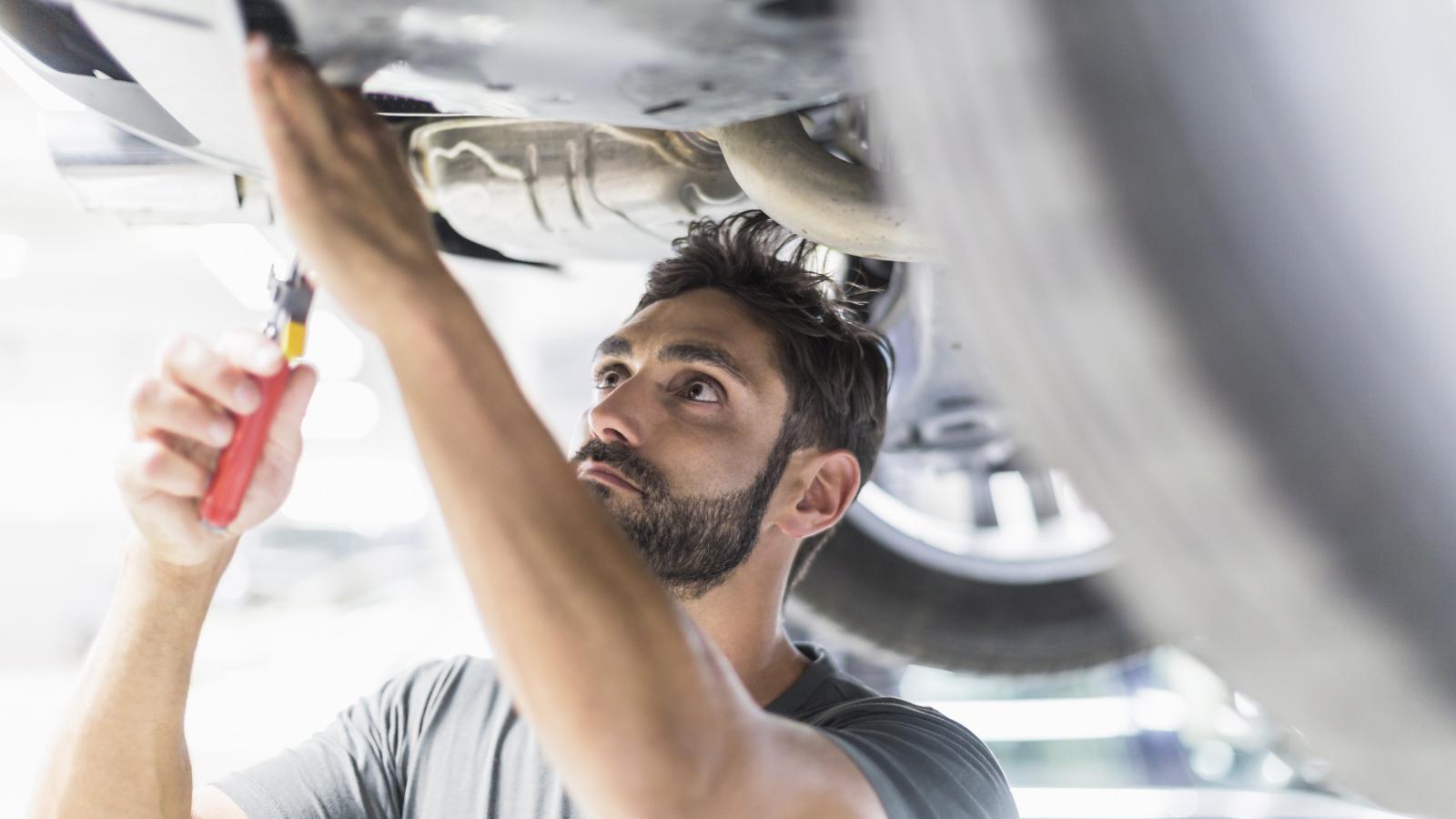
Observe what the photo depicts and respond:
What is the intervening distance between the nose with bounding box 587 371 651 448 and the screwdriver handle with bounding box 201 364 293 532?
38 centimetres

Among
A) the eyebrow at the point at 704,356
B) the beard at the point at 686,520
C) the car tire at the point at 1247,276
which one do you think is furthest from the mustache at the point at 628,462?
the car tire at the point at 1247,276

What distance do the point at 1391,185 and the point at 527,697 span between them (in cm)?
32

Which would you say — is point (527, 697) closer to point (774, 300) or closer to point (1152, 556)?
point (1152, 556)

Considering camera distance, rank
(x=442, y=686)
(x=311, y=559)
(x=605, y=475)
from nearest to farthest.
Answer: (x=605, y=475) < (x=442, y=686) < (x=311, y=559)

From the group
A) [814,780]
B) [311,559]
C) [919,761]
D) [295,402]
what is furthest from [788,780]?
[311,559]

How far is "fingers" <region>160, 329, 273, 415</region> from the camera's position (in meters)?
0.43

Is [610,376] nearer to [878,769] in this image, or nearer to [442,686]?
[442,686]

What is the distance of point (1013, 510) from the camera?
157 cm

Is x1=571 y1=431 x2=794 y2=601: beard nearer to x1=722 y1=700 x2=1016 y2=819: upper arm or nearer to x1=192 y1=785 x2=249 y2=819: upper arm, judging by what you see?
x1=722 y1=700 x2=1016 y2=819: upper arm

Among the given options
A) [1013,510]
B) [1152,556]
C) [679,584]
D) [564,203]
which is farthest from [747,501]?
[1013,510]

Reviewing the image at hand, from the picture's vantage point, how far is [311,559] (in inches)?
320

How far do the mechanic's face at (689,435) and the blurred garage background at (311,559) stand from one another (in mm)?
80

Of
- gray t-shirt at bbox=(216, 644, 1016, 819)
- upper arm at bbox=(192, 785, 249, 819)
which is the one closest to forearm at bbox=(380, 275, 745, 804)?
gray t-shirt at bbox=(216, 644, 1016, 819)

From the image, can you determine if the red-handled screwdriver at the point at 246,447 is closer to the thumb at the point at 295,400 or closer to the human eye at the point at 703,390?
the thumb at the point at 295,400
